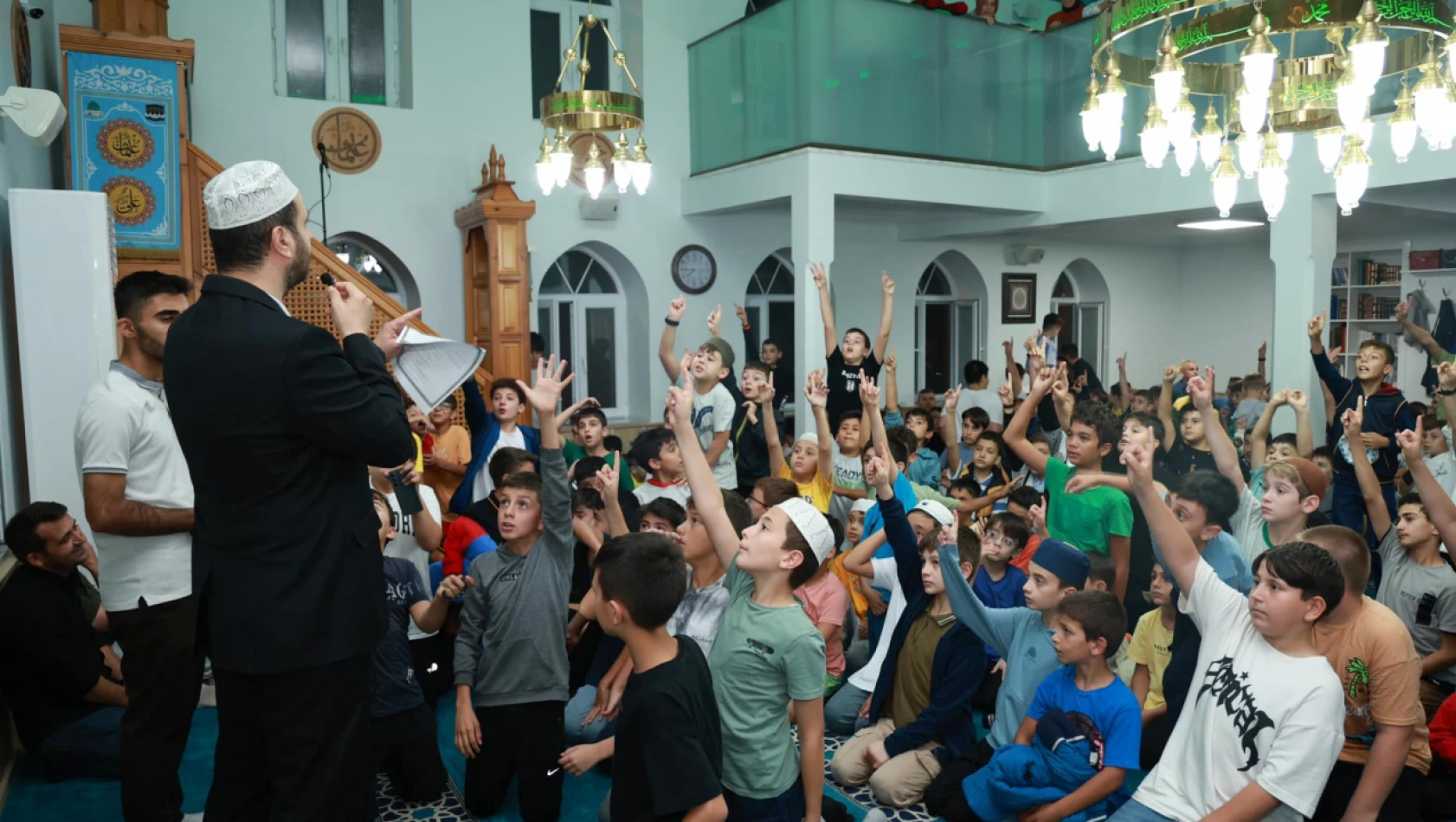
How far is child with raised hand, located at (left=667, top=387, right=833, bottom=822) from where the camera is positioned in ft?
8.30

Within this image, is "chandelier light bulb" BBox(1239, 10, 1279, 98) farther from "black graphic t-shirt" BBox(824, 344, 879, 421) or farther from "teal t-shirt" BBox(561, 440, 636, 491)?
"black graphic t-shirt" BBox(824, 344, 879, 421)

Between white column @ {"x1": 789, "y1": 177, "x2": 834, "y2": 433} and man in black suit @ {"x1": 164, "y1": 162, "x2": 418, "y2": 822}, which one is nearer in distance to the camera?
man in black suit @ {"x1": 164, "y1": 162, "x2": 418, "y2": 822}

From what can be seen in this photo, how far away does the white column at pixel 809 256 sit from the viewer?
783 centimetres

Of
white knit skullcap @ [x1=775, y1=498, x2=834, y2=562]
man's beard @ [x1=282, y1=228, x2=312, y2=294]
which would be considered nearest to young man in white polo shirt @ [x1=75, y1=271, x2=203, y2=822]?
man's beard @ [x1=282, y1=228, x2=312, y2=294]

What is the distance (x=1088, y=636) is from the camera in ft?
9.20

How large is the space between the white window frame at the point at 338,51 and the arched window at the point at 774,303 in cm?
382

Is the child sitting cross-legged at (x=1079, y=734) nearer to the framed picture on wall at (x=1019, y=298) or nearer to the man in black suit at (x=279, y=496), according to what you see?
the man in black suit at (x=279, y=496)

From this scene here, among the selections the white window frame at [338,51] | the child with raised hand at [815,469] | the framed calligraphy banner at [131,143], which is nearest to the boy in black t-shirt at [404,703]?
the child with raised hand at [815,469]

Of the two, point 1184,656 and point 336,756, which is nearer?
point 336,756

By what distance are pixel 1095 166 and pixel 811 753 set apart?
7.42 m

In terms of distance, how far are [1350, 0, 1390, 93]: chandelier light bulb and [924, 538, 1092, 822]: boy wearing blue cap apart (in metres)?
1.74

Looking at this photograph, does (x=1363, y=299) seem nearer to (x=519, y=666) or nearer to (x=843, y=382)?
(x=843, y=382)

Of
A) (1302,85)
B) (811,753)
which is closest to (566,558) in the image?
(811,753)

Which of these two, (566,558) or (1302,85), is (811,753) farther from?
(1302,85)
